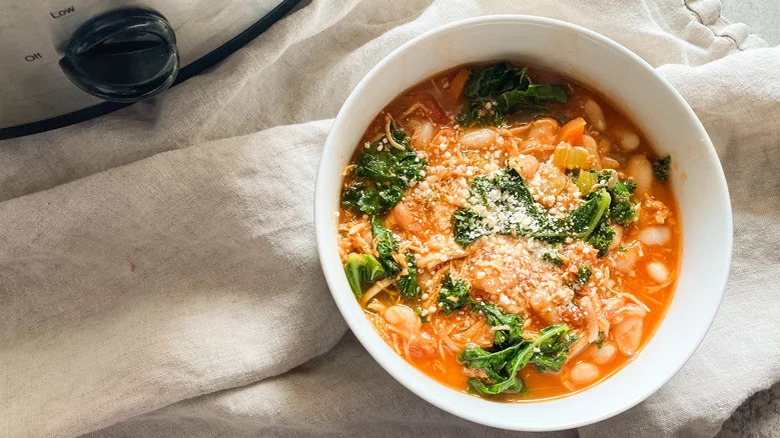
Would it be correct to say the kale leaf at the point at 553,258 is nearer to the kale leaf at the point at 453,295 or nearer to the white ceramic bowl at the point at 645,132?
the kale leaf at the point at 453,295

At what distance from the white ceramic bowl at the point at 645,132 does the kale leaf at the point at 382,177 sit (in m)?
0.06

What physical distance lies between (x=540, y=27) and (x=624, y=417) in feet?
3.94

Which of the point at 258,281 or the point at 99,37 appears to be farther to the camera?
the point at 258,281

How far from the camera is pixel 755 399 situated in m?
2.49

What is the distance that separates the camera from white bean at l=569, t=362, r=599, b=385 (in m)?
2.14

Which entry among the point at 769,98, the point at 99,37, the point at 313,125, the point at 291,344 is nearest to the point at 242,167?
the point at 313,125

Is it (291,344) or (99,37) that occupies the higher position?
(99,37)

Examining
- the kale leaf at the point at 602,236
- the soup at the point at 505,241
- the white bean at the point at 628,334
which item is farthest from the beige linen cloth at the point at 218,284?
the kale leaf at the point at 602,236

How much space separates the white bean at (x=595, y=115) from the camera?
7.45 ft

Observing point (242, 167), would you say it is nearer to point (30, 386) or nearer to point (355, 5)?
point (355, 5)

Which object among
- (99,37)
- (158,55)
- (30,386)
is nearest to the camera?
(99,37)

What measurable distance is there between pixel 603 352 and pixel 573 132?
0.63m

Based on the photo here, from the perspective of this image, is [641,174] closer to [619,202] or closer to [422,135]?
[619,202]

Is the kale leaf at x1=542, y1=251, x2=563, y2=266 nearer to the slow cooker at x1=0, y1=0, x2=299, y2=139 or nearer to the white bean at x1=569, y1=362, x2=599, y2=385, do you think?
the white bean at x1=569, y1=362, x2=599, y2=385
